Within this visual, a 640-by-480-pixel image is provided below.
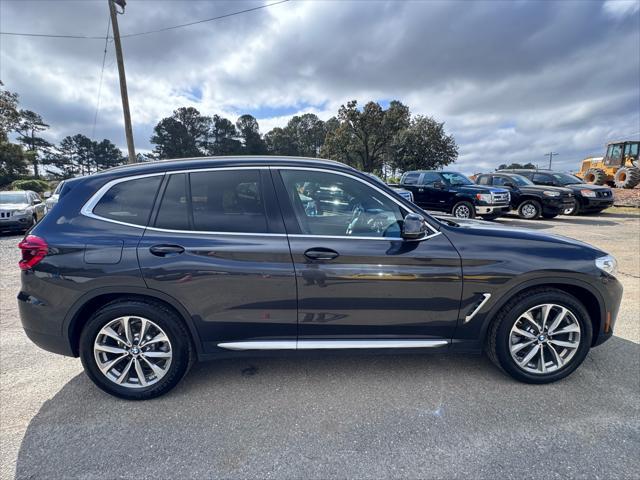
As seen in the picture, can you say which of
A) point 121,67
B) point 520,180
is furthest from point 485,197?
point 121,67

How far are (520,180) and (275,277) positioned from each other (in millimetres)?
14196

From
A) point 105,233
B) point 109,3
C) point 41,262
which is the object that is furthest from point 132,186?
point 109,3

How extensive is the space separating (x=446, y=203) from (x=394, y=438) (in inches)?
426

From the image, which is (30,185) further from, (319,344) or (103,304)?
(319,344)

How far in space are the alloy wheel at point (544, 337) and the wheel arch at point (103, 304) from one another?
253cm

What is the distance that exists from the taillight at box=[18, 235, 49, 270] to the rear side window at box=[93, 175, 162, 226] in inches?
16.5

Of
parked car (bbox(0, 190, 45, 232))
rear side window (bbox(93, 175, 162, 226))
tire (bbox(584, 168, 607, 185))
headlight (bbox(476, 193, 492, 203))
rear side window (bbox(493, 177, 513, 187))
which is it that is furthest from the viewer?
tire (bbox(584, 168, 607, 185))

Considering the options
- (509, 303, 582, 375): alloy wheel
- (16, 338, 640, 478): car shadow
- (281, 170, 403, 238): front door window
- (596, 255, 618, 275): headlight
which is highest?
(281, 170, 403, 238): front door window

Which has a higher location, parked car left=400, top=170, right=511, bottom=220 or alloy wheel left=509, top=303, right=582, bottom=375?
parked car left=400, top=170, right=511, bottom=220

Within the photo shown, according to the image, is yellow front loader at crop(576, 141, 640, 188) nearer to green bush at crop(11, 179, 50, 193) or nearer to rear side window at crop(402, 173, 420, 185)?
rear side window at crop(402, 173, 420, 185)

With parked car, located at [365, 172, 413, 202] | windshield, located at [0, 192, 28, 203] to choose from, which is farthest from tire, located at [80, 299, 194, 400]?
windshield, located at [0, 192, 28, 203]

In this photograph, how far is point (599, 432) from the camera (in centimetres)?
217

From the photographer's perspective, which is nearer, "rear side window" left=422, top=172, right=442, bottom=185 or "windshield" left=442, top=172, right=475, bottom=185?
"windshield" left=442, top=172, right=475, bottom=185

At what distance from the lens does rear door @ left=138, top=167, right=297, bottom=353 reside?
7.77 ft
